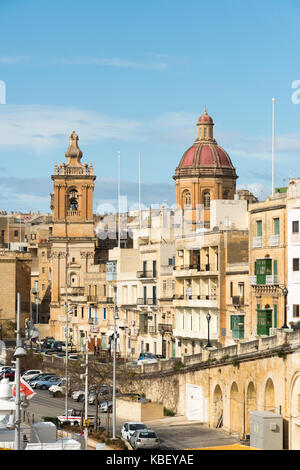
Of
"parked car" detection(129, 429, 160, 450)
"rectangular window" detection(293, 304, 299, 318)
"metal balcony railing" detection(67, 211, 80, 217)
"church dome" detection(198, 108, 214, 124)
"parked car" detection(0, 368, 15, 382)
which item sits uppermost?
"church dome" detection(198, 108, 214, 124)

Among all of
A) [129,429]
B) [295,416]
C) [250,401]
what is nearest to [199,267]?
[250,401]

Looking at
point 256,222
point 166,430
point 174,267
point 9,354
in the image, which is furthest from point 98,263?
point 166,430

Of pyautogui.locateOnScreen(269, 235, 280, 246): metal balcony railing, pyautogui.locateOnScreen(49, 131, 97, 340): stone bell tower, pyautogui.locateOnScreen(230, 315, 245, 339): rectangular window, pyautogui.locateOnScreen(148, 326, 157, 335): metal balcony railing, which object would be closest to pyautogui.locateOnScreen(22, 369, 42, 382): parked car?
pyautogui.locateOnScreen(148, 326, 157, 335): metal balcony railing

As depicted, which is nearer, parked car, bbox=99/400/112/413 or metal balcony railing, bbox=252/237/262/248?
parked car, bbox=99/400/112/413

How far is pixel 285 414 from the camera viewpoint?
186 feet

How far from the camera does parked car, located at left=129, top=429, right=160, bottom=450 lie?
55469 millimetres

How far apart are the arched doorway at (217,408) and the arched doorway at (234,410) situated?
6.41ft

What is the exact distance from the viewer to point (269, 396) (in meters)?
59.6

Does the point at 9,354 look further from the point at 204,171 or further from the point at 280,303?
the point at 280,303

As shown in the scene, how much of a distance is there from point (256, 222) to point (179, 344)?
1691cm

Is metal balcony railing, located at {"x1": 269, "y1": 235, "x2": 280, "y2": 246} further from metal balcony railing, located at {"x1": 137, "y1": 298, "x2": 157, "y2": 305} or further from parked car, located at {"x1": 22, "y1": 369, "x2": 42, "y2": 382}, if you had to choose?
metal balcony railing, located at {"x1": 137, "y1": 298, "x2": 157, "y2": 305}

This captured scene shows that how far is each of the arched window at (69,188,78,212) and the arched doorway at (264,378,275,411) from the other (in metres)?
71.7

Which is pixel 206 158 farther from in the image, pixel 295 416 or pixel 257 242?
pixel 295 416

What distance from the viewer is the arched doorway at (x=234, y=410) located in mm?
62375
